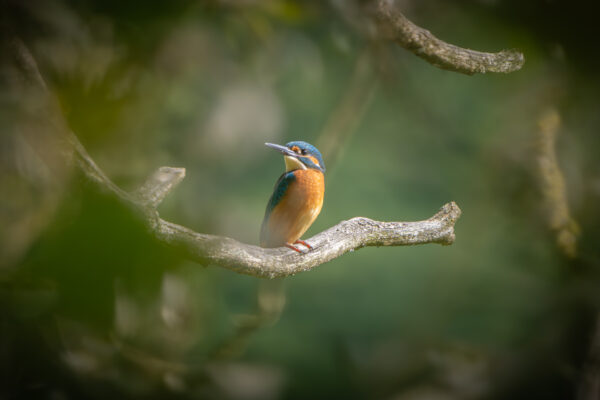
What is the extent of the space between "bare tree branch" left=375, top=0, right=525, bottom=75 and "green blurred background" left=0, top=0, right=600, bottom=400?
0.21ft

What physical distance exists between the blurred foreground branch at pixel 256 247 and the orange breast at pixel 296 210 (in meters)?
0.27

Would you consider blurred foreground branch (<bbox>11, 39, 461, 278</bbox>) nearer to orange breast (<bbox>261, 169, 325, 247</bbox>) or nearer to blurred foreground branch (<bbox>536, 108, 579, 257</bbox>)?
orange breast (<bbox>261, 169, 325, 247</bbox>)

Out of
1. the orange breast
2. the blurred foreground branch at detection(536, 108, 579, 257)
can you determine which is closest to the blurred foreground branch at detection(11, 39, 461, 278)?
the orange breast

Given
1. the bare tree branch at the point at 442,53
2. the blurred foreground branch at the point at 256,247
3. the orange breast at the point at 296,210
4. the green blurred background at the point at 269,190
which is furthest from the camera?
the orange breast at the point at 296,210

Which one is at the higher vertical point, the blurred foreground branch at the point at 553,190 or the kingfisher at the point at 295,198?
Result: the blurred foreground branch at the point at 553,190

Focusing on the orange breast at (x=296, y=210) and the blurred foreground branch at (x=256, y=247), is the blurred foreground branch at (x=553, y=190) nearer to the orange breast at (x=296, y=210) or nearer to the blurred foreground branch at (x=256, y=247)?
the blurred foreground branch at (x=256, y=247)

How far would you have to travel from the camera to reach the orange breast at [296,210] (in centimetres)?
173

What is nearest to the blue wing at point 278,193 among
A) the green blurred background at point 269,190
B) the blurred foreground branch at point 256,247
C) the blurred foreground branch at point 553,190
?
the green blurred background at point 269,190

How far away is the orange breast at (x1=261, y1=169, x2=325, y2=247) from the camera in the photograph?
1733mm

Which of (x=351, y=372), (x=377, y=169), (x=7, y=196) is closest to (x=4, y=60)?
(x=7, y=196)

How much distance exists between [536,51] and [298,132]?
2088 millimetres

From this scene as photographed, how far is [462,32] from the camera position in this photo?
6.29 ft

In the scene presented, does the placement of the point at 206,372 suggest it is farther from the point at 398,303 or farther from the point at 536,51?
the point at 398,303

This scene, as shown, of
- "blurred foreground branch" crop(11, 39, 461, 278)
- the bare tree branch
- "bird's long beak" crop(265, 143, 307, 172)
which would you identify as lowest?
"blurred foreground branch" crop(11, 39, 461, 278)
